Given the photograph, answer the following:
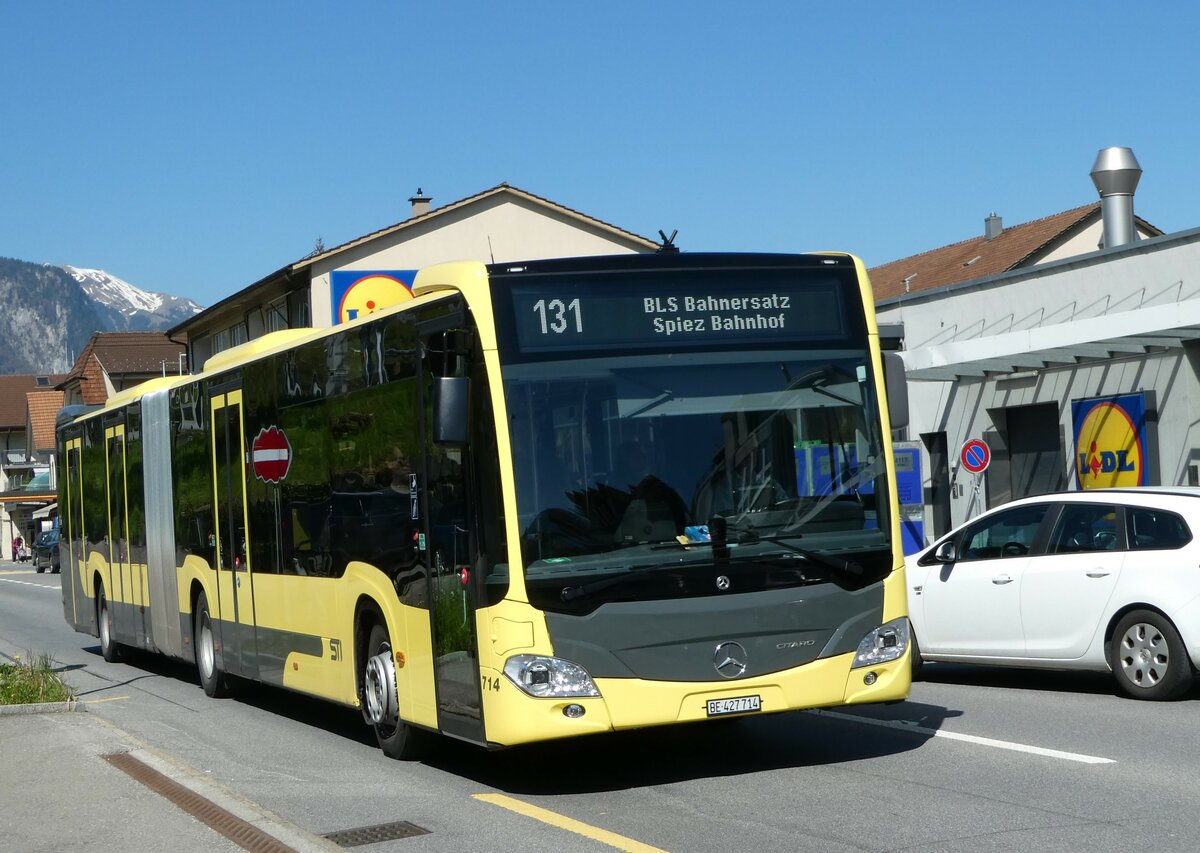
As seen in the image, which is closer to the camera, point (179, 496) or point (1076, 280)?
point (179, 496)

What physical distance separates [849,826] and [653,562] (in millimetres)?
1810

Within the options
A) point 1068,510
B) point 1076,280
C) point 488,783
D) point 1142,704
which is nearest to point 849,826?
point 488,783

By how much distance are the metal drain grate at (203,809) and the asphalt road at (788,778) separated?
43 cm

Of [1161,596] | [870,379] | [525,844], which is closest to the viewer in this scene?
[525,844]

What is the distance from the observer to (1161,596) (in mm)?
11727

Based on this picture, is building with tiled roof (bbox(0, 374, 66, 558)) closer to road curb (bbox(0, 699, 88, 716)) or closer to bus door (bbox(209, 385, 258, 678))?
bus door (bbox(209, 385, 258, 678))

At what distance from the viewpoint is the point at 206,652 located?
50.6 feet

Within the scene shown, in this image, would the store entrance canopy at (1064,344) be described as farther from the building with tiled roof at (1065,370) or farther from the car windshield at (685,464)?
the car windshield at (685,464)

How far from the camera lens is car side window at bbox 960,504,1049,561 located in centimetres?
1298

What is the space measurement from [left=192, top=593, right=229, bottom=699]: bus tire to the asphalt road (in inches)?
57.8

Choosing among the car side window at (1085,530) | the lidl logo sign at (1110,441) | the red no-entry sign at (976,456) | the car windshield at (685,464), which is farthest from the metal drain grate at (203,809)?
the lidl logo sign at (1110,441)

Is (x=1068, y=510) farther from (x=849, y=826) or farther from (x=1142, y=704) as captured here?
(x=849, y=826)

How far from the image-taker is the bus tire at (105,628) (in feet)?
65.9

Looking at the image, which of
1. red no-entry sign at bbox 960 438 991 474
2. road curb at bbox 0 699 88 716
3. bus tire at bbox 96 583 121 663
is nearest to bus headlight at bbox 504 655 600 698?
road curb at bbox 0 699 88 716
